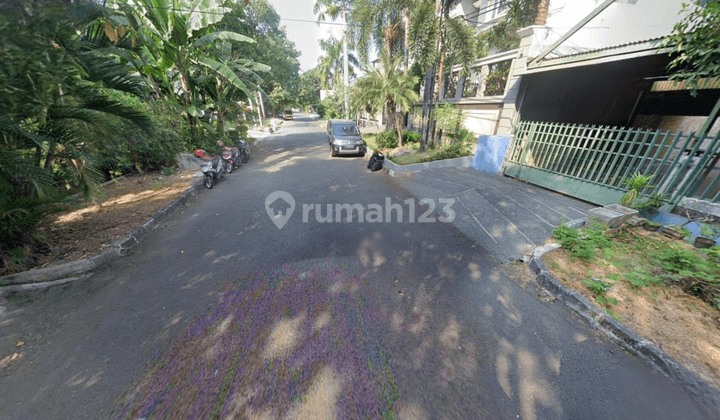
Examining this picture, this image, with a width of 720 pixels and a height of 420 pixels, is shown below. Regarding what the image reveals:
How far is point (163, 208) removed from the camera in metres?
5.52

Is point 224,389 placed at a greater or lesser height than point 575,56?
lesser

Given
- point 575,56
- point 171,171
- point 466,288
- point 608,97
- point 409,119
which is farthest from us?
point 409,119

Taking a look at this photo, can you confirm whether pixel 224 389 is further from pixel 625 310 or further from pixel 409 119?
pixel 409 119

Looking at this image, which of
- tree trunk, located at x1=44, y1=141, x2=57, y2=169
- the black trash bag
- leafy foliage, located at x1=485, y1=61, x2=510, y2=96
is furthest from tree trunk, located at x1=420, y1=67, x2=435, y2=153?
tree trunk, located at x1=44, y1=141, x2=57, y2=169

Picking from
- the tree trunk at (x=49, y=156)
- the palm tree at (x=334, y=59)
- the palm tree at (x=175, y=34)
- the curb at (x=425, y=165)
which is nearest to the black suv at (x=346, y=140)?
the curb at (x=425, y=165)

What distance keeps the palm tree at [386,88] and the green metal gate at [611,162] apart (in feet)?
17.3

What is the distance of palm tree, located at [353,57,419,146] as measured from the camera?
11.0 meters

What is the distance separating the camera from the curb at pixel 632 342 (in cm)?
205

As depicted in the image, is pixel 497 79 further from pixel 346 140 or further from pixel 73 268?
pixel 73 268

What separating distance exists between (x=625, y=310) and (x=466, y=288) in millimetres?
1760

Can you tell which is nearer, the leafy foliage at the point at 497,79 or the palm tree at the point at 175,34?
the palm tree at the point at 175,34

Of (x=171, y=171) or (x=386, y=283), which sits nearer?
(x=386, y=283)

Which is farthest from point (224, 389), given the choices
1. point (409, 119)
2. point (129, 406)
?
point (409, 119)

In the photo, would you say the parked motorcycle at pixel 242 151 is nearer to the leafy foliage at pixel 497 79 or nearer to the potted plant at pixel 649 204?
the leafy foliage at pixel 497 79
